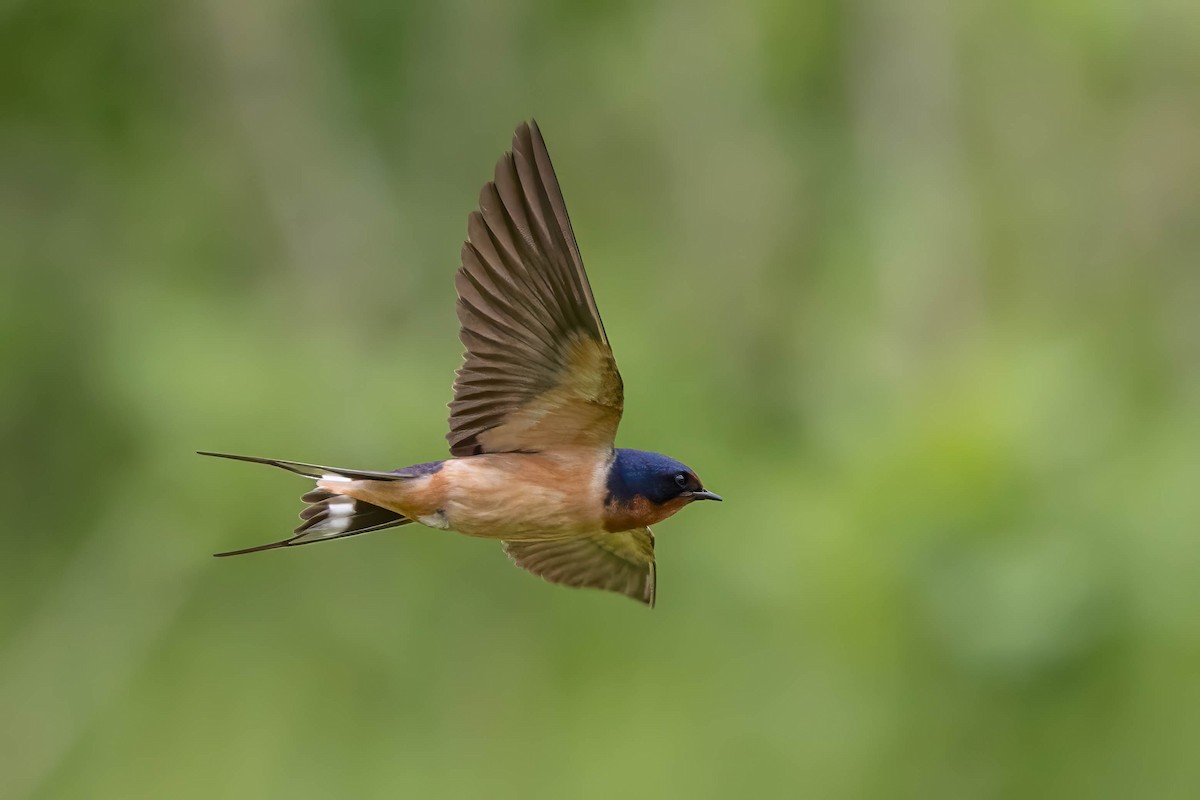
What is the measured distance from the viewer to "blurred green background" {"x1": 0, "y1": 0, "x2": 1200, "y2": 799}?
26.0 feet

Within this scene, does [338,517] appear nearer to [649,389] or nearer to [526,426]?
[526,426]

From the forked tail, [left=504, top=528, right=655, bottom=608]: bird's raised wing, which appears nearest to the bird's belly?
the forked tail

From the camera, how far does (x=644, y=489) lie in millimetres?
3189

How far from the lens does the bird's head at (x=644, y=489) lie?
3.19 m

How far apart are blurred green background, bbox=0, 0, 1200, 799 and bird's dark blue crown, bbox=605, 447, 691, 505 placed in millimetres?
3942

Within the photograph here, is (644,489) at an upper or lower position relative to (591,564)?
upper

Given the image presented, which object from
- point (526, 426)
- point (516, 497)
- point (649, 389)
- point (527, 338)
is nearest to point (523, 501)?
point (516, 497)

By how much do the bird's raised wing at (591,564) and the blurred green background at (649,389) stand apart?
3.14m

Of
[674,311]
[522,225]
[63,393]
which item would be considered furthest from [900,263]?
[522,225]

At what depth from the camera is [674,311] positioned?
9.67m

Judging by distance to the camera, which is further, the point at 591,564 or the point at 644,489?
the point at 591,564

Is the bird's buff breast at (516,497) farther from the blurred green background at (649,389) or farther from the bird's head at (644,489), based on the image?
the blurred green background at (649,389)

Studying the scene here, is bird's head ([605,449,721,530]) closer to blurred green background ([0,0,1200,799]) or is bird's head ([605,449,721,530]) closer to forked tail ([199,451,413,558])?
forked tail ([199,451,413,558])

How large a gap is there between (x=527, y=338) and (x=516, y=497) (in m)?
0.29
